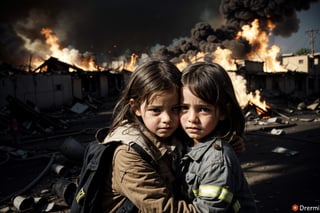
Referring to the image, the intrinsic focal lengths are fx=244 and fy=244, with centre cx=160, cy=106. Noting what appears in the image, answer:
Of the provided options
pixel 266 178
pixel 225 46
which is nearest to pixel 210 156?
pixel 266 178

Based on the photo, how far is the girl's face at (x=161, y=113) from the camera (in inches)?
57.9

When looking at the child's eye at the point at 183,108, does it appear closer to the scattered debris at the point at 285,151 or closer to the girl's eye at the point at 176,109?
the girl's eye at the point at 176,109

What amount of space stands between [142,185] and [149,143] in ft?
0.85

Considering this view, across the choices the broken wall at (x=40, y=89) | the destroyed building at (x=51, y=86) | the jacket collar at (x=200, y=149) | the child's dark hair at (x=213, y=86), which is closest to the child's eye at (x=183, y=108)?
the child's dark hair at (x=213, y=86)

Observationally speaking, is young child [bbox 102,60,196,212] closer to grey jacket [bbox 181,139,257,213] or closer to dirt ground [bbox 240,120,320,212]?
grey jacket [bbox 181,139,257,213]

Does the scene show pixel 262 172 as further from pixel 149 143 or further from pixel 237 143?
pixel 149 143

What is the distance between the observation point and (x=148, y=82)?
4.79ft

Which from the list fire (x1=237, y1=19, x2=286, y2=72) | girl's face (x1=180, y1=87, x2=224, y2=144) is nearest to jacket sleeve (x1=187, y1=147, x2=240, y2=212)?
girl's face (x1=180, y1=87, x2=224, y2=144)

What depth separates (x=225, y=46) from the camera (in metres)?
41.6

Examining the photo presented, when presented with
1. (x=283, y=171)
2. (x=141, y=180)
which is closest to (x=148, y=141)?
(x=141, y=180)

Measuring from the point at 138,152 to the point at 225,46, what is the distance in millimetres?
43142

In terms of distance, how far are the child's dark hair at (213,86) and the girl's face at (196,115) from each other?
3cm

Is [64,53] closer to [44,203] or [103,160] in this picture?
[44,203]

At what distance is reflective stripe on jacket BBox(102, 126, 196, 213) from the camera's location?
128 cm
